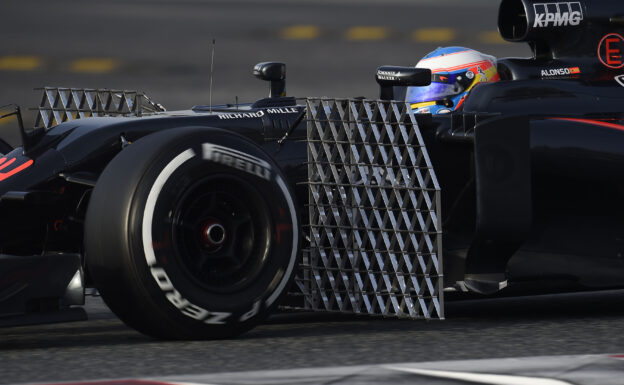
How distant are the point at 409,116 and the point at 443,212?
50 centimetres

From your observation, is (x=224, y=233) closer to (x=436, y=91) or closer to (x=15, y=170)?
(x=15, y=170)

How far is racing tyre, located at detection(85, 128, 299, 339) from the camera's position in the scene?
14.5 ft

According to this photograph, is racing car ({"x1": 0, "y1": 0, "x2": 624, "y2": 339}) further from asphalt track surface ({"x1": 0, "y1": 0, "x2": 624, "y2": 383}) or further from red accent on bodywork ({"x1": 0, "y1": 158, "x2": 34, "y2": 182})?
asphalt track surface ({"x1": 0, "y1": 0, "x2": 624, "y2": 383})

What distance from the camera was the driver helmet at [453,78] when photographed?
7027 millimetres

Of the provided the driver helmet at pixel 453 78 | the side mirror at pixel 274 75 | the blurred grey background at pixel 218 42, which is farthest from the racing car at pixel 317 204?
the blurred grey background at pixel 218 42

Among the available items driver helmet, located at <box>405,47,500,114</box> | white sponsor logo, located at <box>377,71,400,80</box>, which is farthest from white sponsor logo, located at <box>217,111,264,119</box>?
driver helmet, located at <box>405,47,500,114</box>

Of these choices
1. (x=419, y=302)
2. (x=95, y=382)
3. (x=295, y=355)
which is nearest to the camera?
(x=95, y=382)

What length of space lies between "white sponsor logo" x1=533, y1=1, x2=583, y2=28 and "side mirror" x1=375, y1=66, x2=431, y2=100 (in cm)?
97

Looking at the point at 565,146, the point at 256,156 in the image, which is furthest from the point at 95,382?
the point at 565,146

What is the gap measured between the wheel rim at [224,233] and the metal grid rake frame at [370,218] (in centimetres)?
54

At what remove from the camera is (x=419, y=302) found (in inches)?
201

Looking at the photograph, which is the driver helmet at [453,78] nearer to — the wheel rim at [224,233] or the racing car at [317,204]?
the racing car at [317,204]

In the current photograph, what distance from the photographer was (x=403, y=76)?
17.6ft

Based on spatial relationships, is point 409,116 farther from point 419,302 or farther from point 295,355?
point 295,355
